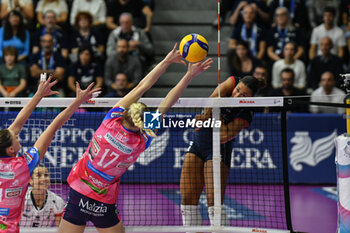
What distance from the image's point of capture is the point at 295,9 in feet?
48.0

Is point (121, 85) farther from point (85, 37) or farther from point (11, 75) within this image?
point (11, 75)

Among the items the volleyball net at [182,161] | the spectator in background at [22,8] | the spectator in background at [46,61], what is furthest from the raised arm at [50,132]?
the spectator in background at [22,8]

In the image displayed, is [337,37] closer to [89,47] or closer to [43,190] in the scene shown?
[89,47]

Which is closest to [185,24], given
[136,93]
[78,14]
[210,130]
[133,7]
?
[133,7]

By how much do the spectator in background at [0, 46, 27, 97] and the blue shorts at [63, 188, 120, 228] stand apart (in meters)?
7.65

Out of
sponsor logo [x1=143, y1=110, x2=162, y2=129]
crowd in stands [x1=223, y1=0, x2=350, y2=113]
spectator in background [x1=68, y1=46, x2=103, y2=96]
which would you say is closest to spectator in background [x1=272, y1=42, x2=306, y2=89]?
crowd in stands [x1=223, y1=0, x2=350, y2=113]

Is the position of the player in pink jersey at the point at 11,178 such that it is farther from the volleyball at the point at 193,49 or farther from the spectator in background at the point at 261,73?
the spectator in background at the point at 261,73

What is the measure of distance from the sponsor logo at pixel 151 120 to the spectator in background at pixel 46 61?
7.71 metres

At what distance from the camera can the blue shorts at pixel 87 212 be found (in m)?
5.77

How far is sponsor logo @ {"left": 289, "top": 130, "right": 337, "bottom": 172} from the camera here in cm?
1230

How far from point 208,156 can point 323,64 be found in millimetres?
7302

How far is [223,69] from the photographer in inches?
547

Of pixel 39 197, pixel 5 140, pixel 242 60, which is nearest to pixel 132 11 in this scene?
pixel 242 60

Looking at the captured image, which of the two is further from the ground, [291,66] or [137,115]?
[291,66]
